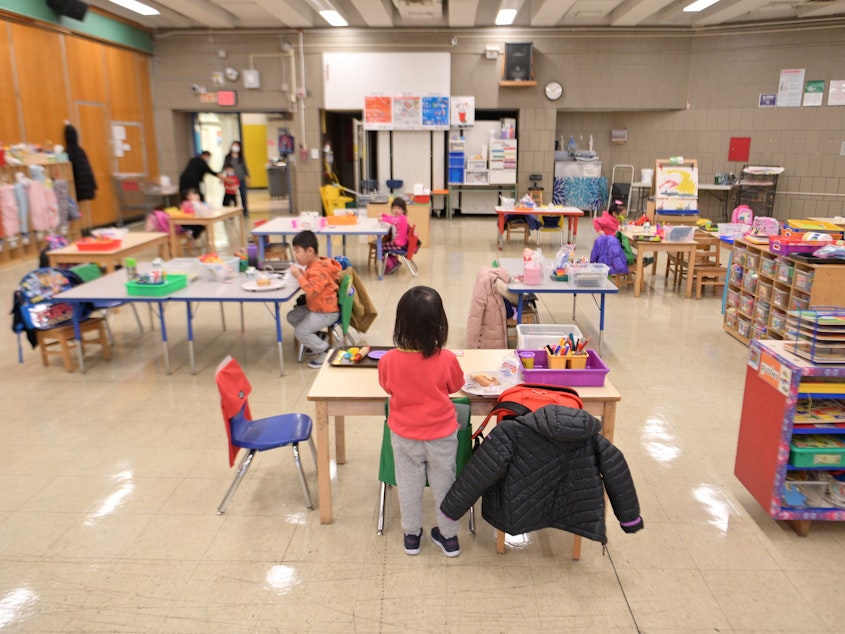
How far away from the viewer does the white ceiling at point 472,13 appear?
12.1m

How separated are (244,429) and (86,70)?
11.5 m

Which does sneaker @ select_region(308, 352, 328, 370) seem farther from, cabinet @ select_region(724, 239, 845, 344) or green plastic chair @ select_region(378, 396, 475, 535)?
cabinet @ select_region(724, 239, 845, 344)

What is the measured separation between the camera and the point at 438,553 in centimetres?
320

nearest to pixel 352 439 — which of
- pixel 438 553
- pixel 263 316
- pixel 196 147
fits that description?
pixel 438 553

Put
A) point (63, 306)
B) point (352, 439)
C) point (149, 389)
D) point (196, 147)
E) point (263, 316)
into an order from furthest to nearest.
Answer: point (196, 147)
point (263, 316)
point (63, 306)
point (149, 389)
point (352, 439)

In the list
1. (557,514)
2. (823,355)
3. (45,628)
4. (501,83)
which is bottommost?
(45,628)

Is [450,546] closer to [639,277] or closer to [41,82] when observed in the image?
[639,277]

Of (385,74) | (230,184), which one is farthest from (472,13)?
(230,184)

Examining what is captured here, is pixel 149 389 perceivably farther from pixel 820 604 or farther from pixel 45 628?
pixel 820 604

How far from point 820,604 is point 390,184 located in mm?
12479

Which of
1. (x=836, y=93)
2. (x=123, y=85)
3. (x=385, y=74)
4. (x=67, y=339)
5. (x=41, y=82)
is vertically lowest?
(x=67, y=339)

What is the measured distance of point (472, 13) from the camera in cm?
1288

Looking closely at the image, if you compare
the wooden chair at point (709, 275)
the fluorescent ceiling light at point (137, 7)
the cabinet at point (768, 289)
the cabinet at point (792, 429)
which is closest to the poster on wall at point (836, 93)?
the wooden chair at point (709, 275)

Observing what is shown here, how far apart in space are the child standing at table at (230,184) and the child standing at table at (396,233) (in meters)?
5.38
